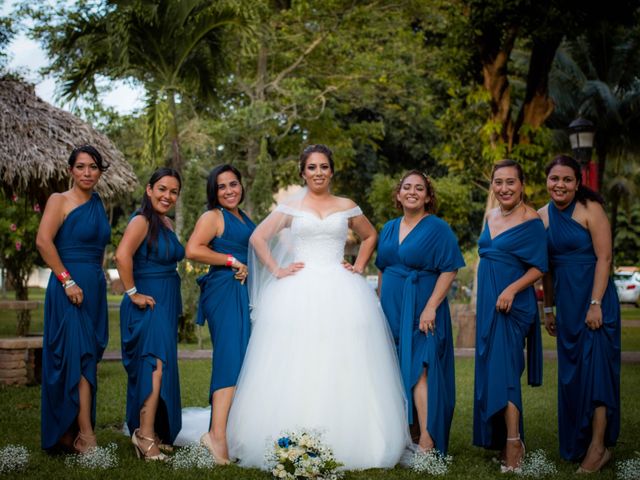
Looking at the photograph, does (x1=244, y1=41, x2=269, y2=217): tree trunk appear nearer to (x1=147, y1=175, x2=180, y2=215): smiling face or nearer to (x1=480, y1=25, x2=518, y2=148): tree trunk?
(x1=480, y1=25, x2=518, y2=148): tree trunk

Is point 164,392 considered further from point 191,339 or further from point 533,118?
point 191,339

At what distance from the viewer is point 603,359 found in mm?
6355

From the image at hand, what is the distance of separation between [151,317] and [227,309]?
2.07 feet

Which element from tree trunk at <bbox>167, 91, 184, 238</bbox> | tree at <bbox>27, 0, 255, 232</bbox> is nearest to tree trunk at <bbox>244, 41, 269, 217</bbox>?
tree at <bbox>27, 0, 255, 232</bbox>

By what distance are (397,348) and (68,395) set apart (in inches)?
109

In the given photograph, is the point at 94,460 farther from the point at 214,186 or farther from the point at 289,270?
the point at 214,186

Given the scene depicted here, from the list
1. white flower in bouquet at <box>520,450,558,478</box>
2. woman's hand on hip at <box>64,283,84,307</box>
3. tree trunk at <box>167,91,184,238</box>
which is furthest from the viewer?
tree trunk at <box>167,91,184,238</box>

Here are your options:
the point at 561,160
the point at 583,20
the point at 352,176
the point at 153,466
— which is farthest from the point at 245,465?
the point at 352,176

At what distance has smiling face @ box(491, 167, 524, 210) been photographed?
6348 millimetres

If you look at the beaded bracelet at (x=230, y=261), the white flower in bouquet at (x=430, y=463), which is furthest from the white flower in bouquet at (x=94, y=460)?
the white flower in bouquet at (x=430, y=463)

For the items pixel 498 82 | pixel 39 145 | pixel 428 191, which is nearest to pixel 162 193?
pixel 428 191

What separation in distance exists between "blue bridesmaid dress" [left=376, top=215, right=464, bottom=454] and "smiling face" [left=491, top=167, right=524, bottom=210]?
53 centimetres

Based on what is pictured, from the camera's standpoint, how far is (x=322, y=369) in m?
6.11

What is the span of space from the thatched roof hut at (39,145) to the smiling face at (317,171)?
661 cm
